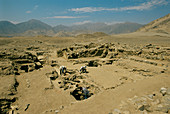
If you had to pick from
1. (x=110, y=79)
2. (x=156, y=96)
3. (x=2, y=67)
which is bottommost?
(x=110, y=79)

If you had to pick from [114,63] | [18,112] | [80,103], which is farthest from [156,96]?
[114,63]

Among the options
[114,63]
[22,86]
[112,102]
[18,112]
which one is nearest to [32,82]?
[22,86]

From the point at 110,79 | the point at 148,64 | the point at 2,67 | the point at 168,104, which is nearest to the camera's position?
the point at 168,104

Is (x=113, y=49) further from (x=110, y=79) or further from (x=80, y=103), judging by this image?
(x=80, y=103)

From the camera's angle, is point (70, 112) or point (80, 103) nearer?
point (70, 112)

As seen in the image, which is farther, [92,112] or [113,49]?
[113,49]

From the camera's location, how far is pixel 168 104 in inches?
141

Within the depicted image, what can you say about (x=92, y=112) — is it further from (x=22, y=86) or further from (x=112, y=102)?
(x=22, y=86)

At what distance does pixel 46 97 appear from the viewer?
5.32 meters

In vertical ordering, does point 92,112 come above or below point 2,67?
below

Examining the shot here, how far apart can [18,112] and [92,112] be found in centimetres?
293

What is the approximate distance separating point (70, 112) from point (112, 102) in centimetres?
183

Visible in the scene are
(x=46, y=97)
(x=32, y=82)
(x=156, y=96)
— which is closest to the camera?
(x=156, y=96)

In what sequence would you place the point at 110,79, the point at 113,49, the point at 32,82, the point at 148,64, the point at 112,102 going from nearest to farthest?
the point at 112,102 → the point at 32,82 → the point at 110,79 → the point at 148,64 → the point at 113,49
